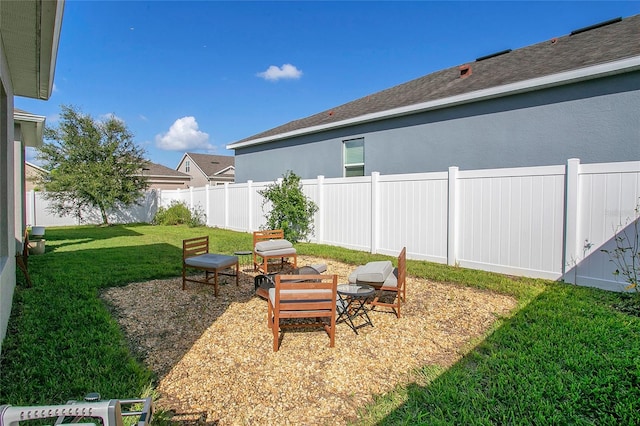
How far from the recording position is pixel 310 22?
1312cm

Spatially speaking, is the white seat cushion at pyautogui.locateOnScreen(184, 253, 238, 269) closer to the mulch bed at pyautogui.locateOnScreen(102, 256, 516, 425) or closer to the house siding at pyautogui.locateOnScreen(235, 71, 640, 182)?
the mulch bed at pyautogui.locateOnScreen(102, 256, 516, 425)

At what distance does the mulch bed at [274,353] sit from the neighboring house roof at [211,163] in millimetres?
28425

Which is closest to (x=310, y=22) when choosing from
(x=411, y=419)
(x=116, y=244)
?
(x=116, y=244)

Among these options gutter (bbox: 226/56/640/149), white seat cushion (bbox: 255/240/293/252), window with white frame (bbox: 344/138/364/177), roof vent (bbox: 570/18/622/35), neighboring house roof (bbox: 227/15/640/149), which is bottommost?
white seat cushion (bbox: 255/240/293/252)

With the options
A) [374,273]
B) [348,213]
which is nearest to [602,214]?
[374,273]

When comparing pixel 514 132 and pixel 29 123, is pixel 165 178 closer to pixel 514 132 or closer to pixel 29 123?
pixel 29 123

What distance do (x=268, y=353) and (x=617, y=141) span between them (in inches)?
299

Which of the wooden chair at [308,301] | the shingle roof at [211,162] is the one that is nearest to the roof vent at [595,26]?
the wooden chair at [308,301]

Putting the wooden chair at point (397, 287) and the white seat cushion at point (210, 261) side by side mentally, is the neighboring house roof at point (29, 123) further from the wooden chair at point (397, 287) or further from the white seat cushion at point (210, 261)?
the wooden chair at point (397, 287)

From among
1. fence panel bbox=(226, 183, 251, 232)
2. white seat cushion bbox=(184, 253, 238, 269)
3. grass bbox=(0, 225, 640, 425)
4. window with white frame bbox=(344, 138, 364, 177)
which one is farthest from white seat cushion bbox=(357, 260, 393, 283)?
fence panel bbox=(226, 183, 251, 232)

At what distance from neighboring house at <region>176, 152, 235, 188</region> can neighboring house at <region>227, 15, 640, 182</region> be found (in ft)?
71.2

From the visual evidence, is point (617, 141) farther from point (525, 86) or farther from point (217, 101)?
point (217, 101)

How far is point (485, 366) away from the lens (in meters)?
3.26

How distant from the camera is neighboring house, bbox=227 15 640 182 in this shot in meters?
6.74
